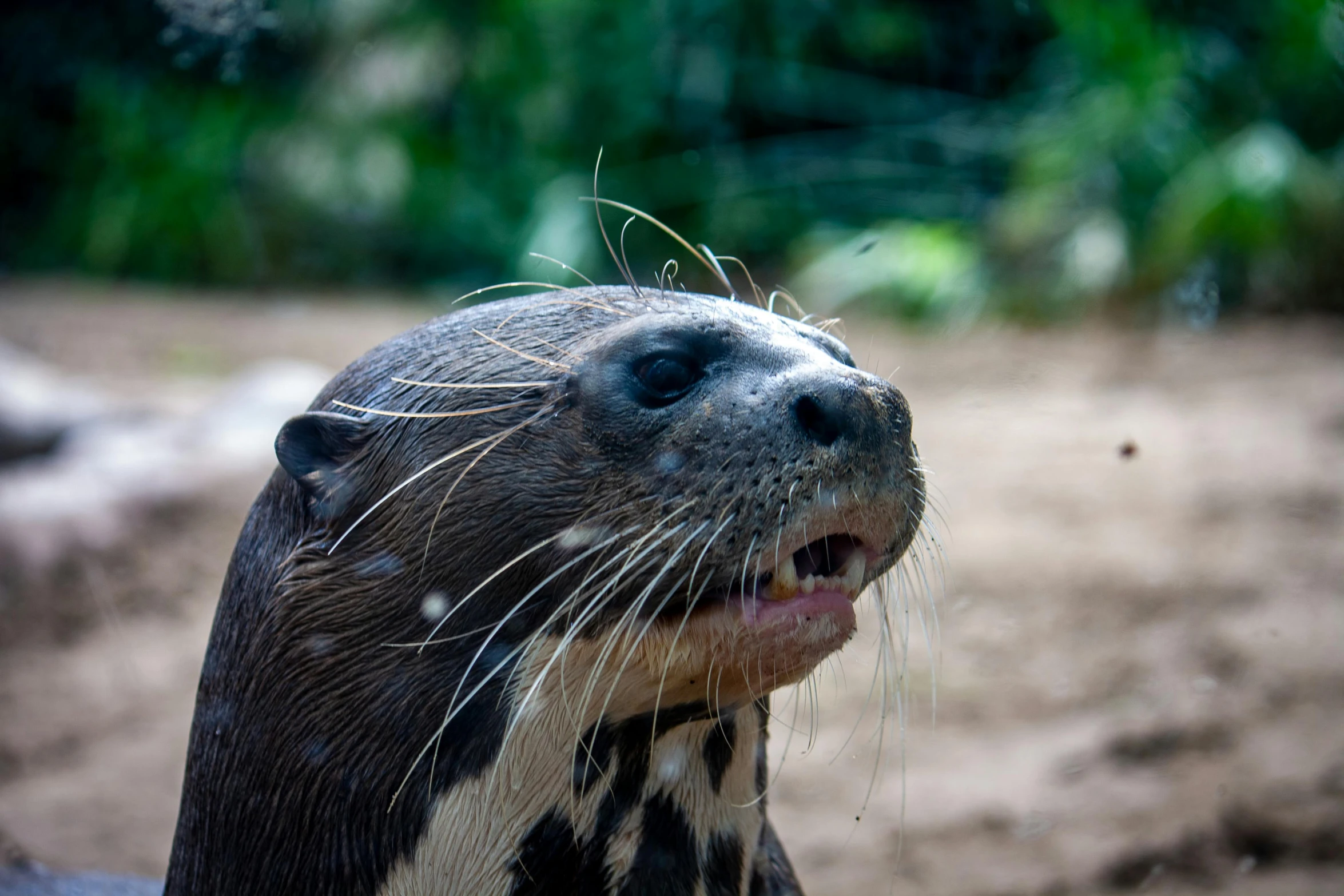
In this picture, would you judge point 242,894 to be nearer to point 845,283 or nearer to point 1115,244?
point 845,283

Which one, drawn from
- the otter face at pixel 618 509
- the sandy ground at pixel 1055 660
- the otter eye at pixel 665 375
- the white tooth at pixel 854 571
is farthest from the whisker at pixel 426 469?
the sandy ground at pixel 1055 660

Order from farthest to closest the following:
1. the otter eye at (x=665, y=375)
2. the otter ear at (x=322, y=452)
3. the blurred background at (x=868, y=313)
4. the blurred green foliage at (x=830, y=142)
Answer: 1. the blurred green foliage at (x=830, y=142)
2. the blurred background at (x=868, y=313)
3. the otter ear at (x=322, y=452)
4. the otter eye at (x=665, y=375)

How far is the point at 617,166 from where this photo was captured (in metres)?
6.17

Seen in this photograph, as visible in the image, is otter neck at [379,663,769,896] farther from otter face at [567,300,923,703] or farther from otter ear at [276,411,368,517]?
otter ear at [276,411,368,517]

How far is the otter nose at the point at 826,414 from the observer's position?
1.55m

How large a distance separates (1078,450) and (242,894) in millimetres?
4918

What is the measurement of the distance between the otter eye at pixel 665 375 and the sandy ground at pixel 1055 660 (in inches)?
26.5

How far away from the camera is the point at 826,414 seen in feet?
5.11

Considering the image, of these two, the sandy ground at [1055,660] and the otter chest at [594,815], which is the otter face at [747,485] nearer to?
the otter chest at [594,815]

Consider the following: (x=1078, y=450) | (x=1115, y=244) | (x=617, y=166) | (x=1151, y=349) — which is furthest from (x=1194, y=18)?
(x=617, y=166)

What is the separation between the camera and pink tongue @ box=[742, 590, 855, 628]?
1560mm

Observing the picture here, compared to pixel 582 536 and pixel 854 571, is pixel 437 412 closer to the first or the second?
pixel 582 536

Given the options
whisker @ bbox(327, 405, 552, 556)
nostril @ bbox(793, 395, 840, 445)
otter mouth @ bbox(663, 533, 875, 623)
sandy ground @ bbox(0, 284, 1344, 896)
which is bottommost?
sandy ground @ bbox(0, 284, 1344, 896)

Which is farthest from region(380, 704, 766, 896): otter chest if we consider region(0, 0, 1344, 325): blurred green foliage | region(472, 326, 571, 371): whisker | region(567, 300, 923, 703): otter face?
region(0, 0, 1344, 325): blurred green foliage
